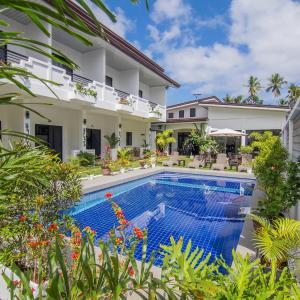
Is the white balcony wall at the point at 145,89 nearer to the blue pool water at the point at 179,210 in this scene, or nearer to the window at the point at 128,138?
the window at the point at 128,138

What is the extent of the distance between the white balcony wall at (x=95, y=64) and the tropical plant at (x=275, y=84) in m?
48.7

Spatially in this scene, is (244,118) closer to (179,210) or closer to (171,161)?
(171,161)

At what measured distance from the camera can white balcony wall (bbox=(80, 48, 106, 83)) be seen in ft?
54.7

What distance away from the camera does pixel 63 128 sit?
56.7 feet

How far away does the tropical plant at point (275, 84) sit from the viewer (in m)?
51.9

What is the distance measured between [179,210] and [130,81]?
15518mm

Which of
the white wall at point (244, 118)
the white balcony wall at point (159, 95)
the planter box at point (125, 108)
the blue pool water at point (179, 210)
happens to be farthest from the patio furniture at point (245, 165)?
the white balcony wall at point (159, 95)

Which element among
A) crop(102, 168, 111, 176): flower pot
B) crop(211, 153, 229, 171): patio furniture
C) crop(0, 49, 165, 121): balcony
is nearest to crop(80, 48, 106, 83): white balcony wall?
crop(0, 49, 165, 121): balcony

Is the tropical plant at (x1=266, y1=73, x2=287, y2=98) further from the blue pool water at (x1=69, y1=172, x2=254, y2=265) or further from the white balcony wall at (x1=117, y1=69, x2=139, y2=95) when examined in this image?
the blue pool water at (x1=69, y1=172, x2=254, y2=265)

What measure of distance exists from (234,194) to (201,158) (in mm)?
8463

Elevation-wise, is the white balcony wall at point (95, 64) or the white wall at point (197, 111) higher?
the white balcony wall at point (95, 64)

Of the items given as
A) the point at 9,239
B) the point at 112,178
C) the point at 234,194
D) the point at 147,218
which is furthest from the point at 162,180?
the point at 9,239

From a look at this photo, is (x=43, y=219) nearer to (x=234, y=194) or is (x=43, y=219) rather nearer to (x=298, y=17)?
(x=298, y=17)

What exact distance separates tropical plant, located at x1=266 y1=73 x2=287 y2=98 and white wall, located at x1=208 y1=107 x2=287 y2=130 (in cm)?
3488
